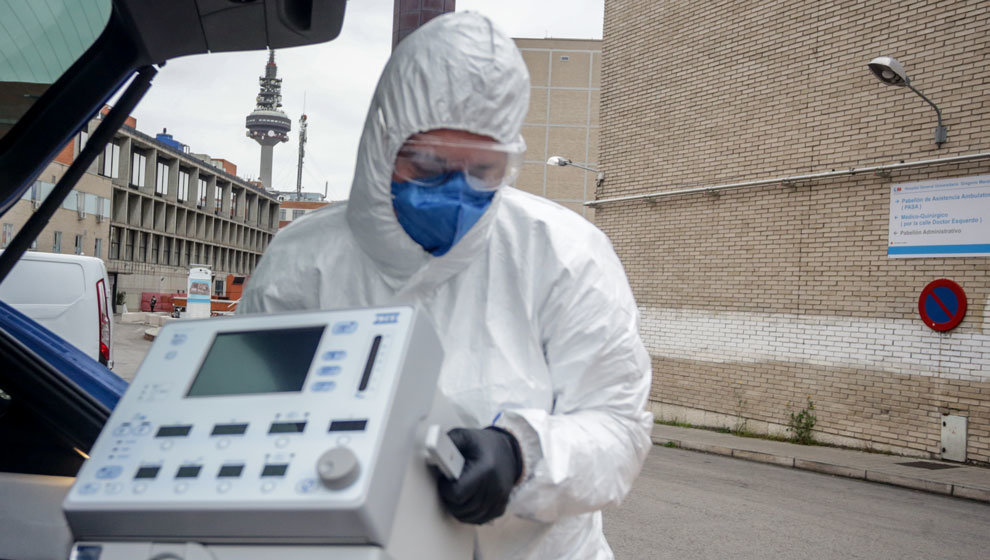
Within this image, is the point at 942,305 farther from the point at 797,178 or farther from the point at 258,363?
the point at 258,363

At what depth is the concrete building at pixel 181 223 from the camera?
57375 mm

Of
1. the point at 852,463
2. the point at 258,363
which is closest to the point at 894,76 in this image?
the point at 852,463

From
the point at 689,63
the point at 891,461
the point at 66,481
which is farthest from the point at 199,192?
the point at 66,481

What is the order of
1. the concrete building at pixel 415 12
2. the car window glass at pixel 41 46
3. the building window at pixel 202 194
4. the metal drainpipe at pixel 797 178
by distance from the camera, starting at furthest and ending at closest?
1. the building window at pixel 202 194
2. the metal drainpipe at pixel 797 178
3. the concrete building at pixel 415 12
4. the car window glass at pixel 41 46

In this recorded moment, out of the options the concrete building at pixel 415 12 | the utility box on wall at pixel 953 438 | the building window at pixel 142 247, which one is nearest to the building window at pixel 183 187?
the building window at pixel 142 247

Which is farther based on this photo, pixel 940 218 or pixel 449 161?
pixel 940 218

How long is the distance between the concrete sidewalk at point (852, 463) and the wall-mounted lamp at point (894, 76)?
3960 mm

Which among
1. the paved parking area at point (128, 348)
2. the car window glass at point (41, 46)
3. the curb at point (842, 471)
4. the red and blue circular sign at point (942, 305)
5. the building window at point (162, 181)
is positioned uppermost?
the building window at point (162, 181)

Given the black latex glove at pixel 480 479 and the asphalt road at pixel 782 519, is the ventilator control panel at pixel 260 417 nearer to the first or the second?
the black latex glove at pixel 480 479

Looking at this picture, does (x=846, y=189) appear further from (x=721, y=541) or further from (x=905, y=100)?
(x=721, y=541)

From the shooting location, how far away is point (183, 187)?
65.3m

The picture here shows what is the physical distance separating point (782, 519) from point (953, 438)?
4.51 metres

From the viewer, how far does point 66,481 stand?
8.00ft

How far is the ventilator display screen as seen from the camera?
115cm
